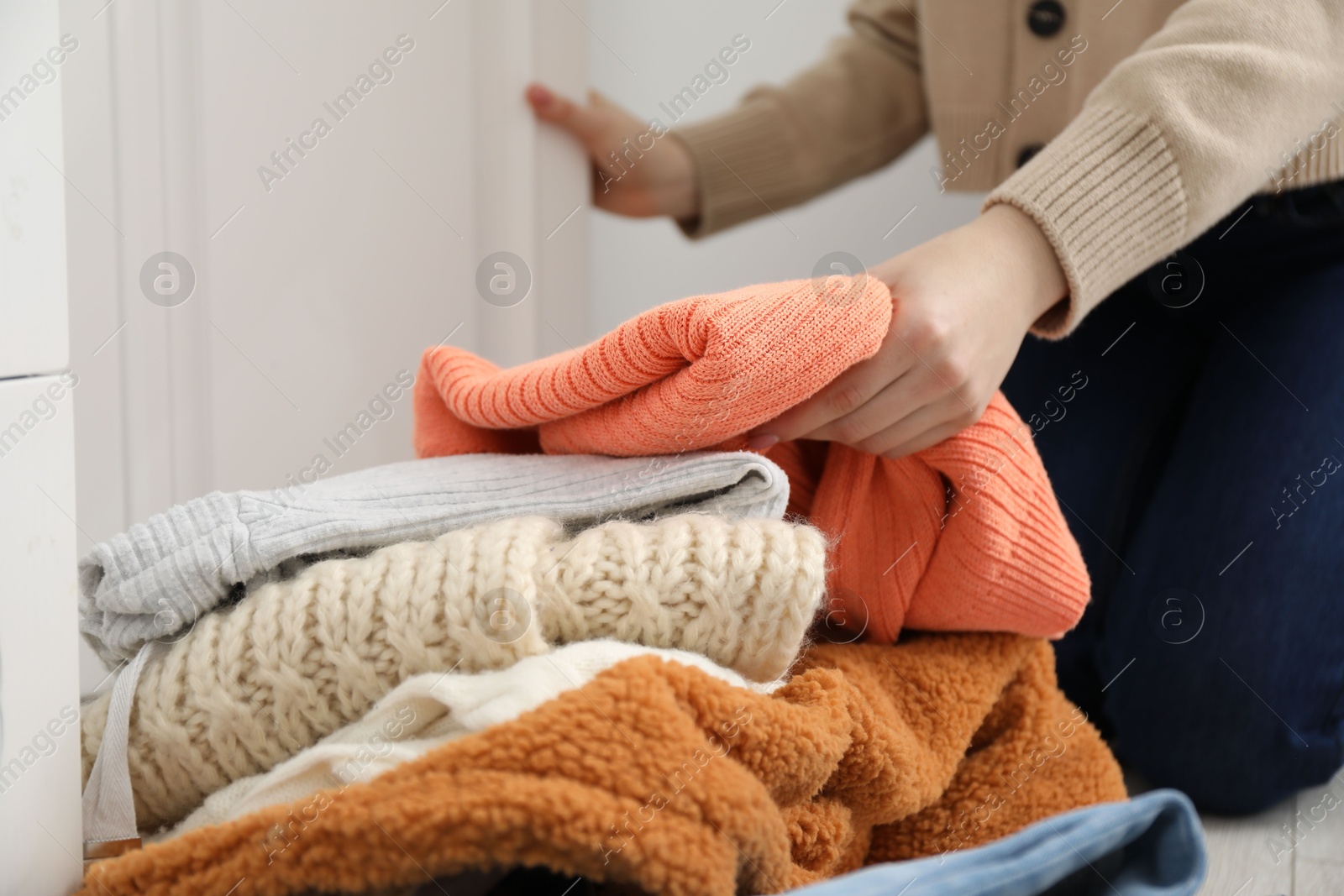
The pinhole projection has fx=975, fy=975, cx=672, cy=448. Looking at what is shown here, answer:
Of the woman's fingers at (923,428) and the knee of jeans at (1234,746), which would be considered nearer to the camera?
the woman's fingers at (923,428)

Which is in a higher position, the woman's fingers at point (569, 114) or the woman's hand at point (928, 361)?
the woman's fingers at point (569, 114)

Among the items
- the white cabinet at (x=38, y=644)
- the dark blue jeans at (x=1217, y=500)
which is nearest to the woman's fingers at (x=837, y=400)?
the white cabinet at (x=38, y=644)

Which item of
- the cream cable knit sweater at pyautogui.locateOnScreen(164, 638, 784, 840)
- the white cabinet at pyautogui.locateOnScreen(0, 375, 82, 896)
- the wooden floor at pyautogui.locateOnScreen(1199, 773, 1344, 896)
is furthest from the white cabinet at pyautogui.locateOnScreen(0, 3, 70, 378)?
the wooden floor at pyautogui.locateOnScreen(1199, 773, 1344, 896)

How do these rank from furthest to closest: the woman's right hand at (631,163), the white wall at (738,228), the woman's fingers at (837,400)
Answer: the white wall at (738,228), the woman's right hand at (631,163), the woman's fingers at (837,400)

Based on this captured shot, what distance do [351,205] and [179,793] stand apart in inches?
20.3

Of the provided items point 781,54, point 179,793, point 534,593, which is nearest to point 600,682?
point 534,593

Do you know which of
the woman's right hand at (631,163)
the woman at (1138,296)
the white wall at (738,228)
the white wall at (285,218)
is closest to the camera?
the woman at (1138,296)

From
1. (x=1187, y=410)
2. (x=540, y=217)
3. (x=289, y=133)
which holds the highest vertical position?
(x=289, y=133)

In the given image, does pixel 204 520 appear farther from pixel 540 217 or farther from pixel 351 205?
pixel 540 217

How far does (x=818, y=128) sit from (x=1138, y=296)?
33 cm

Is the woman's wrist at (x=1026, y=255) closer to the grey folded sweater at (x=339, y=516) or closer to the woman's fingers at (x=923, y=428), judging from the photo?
the woman's fingers at (x=923, y=428)

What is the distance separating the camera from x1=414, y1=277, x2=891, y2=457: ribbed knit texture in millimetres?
336

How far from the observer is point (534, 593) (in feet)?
1.05

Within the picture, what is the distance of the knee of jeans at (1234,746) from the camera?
63 cm
